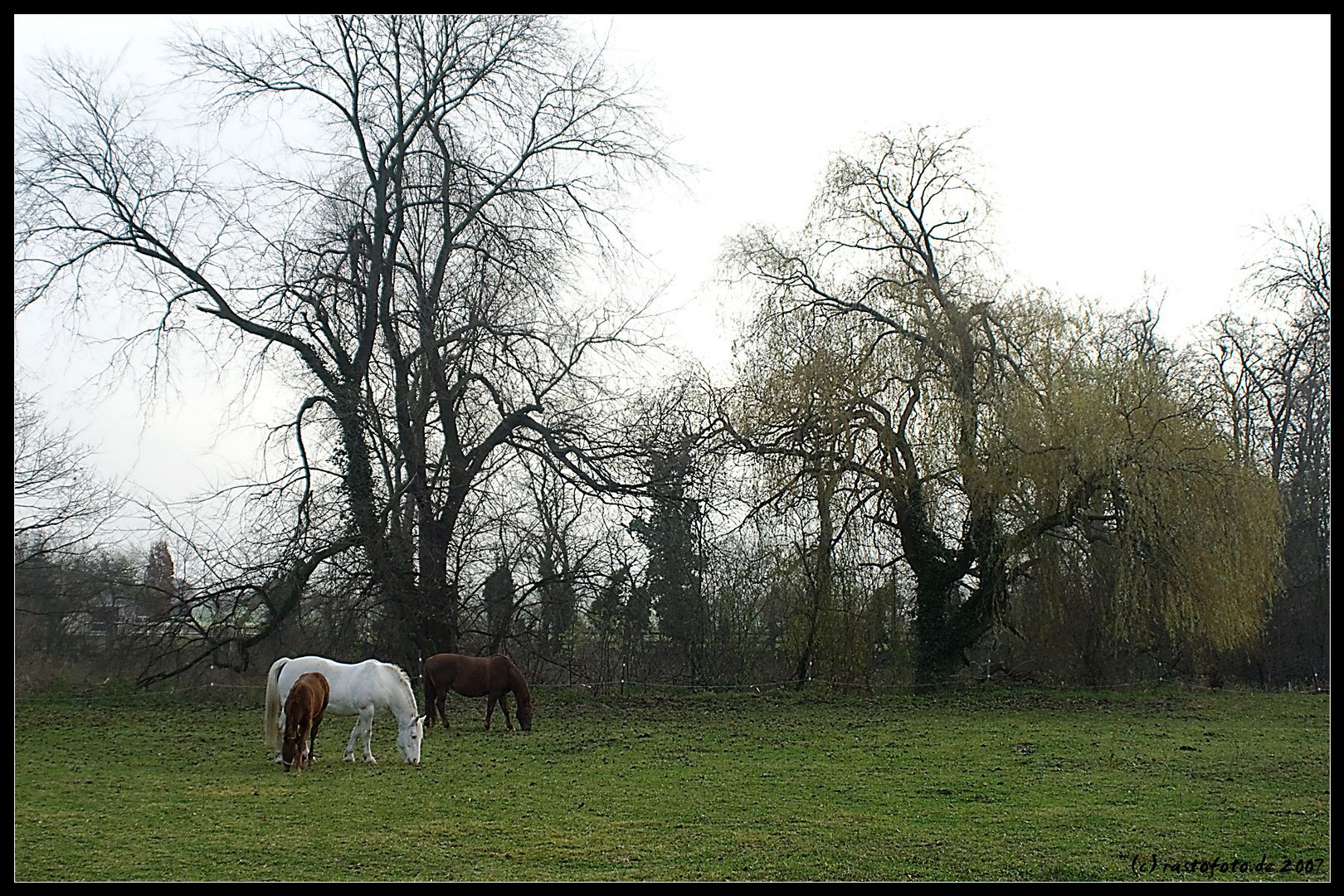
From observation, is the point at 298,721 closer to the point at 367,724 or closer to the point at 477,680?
the point at 367,724

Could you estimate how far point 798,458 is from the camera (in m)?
15.9

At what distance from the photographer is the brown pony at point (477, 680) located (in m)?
11.9

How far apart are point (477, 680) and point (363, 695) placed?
7.69ft

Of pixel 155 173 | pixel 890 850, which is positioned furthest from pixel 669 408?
pixel 890 850

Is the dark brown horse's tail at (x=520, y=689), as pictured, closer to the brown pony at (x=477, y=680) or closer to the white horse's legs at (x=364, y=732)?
the brown pony at (x=477, y=680)

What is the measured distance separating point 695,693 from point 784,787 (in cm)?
798

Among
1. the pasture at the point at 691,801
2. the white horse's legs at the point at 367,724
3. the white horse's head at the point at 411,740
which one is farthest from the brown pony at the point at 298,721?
the white horse's head at the point at 411,740

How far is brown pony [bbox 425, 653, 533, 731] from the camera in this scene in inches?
468

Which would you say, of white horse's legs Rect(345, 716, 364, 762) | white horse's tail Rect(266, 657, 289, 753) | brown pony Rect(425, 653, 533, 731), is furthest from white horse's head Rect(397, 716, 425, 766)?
brown pony Rect(425, 653, 533, 731)

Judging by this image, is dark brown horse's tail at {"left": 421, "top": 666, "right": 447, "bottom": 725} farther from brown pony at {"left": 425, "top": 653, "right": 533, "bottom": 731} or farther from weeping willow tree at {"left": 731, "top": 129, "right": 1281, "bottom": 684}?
weeping willow tree at {"left": 731, "top": 129, "right": 1281, "bottom": 684}

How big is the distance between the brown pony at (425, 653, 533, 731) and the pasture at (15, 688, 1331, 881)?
35 cm

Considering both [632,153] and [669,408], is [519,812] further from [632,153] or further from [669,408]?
[632,153]

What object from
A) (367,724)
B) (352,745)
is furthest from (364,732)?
(352,745)
